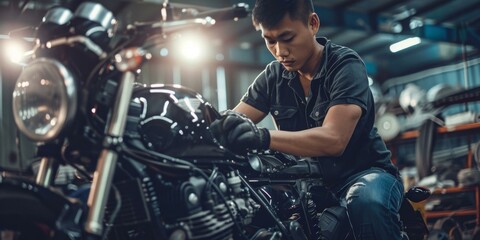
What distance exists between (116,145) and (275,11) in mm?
1007

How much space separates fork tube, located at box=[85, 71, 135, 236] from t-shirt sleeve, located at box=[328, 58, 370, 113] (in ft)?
3.08

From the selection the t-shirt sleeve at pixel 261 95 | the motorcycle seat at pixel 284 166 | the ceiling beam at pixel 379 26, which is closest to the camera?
the motorcycle seat at pixel 284 166

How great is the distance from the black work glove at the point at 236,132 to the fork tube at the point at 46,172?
51 cm

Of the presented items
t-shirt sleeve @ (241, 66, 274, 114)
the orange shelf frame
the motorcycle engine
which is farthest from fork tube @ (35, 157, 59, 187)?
the orange shelf frame

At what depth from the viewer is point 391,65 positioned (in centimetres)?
1342

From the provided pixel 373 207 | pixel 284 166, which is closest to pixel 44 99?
pixel 284 166

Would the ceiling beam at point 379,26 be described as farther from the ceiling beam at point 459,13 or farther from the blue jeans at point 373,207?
the blue jeans at point 373,207

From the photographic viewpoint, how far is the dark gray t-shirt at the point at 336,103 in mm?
2217

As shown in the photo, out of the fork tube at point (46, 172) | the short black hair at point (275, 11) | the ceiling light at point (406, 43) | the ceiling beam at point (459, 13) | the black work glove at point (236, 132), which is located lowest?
the fork tube at point (46, 172)

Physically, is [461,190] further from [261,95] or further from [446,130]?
[261,95]

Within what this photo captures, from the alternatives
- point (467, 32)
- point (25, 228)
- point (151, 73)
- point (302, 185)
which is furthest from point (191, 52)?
point (25, 228)

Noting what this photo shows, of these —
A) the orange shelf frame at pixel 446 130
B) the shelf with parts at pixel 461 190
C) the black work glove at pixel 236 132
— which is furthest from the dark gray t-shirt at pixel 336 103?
the orange shelf frame at pixel 446 130

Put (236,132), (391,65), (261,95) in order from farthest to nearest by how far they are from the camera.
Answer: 1. (391,65)
2. (261,95)
3. (236,132)

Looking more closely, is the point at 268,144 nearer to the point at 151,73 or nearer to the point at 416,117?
the point at 416,117
